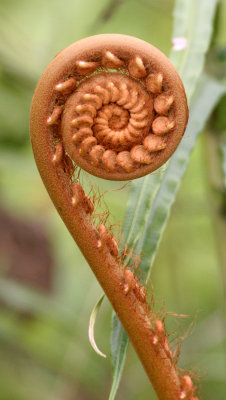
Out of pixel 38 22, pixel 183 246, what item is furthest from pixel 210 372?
pixel 38 22

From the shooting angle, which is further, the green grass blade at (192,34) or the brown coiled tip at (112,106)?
the green grass blade at (192,34)

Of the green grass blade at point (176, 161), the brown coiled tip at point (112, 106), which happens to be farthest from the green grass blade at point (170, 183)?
the brown coiled tip at point (112, 106)

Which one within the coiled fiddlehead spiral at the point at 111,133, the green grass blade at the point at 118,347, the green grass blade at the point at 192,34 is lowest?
the green grass blade at the point at 118,347

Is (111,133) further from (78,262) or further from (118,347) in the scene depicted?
(78,262)

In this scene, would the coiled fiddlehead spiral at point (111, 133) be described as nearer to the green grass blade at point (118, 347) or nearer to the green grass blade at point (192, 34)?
the green grass blade at point (118, 347)

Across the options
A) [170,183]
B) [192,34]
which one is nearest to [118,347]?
[170,183]

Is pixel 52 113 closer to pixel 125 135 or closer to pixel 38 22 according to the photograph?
pixel 125 135
